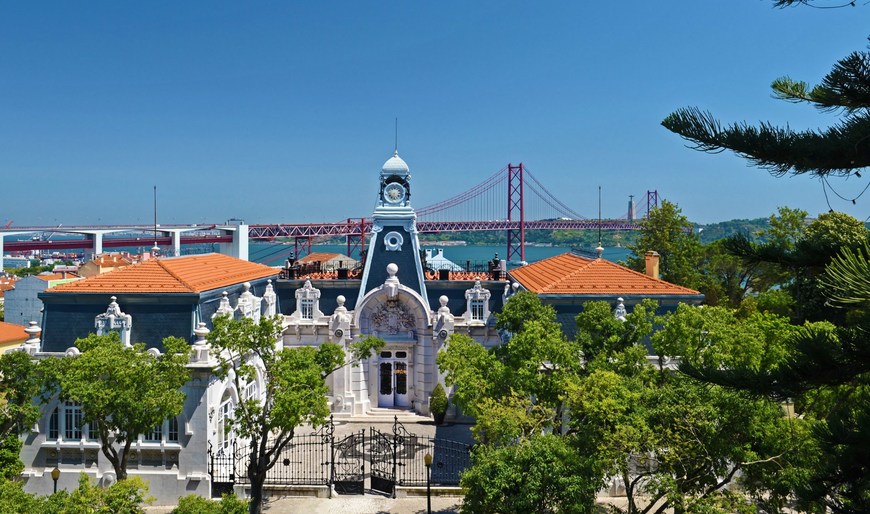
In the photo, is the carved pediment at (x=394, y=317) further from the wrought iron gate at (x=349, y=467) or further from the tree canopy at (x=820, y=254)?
the tree canopy at (x=820, y=254)

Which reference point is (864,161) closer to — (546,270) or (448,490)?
(448,490)

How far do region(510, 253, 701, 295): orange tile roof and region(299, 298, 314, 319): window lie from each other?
10.4 m

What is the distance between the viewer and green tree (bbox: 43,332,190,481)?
56.9ft

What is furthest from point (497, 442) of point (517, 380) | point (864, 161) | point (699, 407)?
point (864, 161)

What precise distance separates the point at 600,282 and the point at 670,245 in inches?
719

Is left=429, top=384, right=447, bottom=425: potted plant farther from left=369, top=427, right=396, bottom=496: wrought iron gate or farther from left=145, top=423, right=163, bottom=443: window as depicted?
left=145, top=423, right=163, bottom=443: window

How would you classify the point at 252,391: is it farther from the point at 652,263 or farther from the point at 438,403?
the point at 652,263

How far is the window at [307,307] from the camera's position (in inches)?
1184

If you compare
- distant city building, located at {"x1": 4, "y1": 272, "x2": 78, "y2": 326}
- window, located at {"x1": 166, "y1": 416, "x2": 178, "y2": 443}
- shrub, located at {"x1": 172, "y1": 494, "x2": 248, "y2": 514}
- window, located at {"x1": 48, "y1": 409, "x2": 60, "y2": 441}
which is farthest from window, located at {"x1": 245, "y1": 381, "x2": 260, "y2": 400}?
distant city building, located at {"x1": 4, "y1": 272, "x2": 78, "y2": 326}

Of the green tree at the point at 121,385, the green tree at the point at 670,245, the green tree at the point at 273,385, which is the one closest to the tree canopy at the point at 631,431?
the green tree at the point at 273,385

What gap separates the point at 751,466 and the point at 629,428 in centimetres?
339

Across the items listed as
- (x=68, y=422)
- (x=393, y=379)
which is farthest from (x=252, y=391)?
(x=393, y=379)

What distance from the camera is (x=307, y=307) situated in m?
30.2

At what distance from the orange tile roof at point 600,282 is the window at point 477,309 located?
289cm
